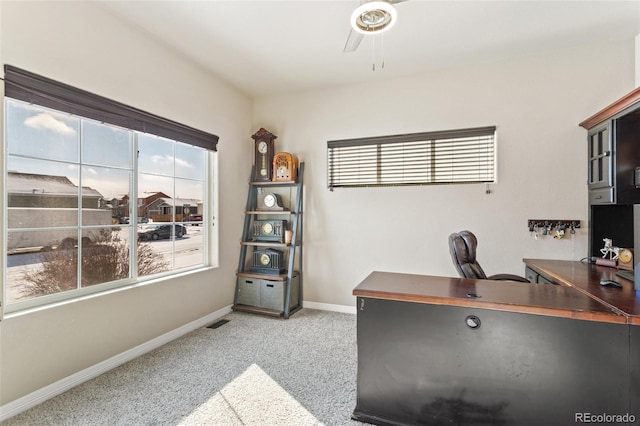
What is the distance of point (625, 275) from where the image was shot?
2236mm

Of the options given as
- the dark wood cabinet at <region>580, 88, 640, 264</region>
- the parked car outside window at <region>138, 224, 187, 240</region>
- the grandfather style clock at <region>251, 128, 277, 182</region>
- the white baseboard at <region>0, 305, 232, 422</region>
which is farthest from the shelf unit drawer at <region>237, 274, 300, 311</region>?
the dark wood cabinet at <region>580, 88, 640, 264</region>

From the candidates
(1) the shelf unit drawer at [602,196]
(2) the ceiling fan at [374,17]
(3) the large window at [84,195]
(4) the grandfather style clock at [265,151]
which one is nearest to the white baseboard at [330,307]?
(3) the large window at [84,195]

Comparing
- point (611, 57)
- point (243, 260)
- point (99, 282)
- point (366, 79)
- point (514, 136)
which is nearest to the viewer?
point (99, 282)

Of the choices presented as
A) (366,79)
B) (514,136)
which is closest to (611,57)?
(514,136)

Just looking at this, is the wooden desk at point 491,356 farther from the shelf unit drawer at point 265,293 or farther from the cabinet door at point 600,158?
the shelf unit drawer at point 265,293

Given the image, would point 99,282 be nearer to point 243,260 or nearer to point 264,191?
point 243,260

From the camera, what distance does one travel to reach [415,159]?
11.8 feet

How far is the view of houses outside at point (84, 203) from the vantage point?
202 centimetres

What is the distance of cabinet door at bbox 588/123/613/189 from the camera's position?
2.54m

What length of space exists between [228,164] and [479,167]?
3.00 meters

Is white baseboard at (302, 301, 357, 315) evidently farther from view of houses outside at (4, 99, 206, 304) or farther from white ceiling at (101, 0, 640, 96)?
white ceiling at (101, 0, 640, 96)

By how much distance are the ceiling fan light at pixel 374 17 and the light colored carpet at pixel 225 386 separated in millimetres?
2441

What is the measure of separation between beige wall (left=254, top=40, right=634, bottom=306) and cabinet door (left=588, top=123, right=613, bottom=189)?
11 cm

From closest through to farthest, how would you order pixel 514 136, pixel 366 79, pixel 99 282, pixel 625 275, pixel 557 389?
pixel 557 389 → pixel 625 275 → pixel 99 282 → pixel 514 136 → pixel 366 79
